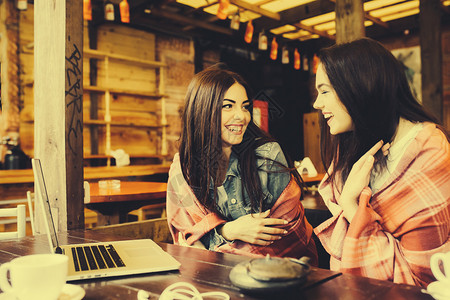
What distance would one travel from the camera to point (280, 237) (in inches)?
A: 70.4

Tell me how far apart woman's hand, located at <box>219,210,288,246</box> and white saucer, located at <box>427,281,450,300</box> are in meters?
0.90

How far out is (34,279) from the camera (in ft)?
2.56

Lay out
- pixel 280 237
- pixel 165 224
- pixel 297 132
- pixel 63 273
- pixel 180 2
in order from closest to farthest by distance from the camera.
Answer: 1. pixel 63 273
2. pixel 280 237
3. pixel 165 224
4. pixel 180 2
5. pixel 297 132

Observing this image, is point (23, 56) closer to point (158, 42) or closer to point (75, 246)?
point (158, 42)

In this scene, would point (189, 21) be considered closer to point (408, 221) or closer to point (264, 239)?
point (264, 239)

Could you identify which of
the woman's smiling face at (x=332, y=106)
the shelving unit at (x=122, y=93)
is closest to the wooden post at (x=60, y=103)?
the woman's smiling face at (x=332, y=106)

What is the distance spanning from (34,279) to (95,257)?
0.46 meters

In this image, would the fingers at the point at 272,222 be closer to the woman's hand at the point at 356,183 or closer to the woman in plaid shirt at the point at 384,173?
the woman in plaid shirt at the point at 384,173

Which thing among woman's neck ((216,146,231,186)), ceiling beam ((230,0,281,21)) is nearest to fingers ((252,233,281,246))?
woman's neck ((216,146,231,186))

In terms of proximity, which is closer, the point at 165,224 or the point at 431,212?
the point at 431,212

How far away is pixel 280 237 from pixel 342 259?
41cm

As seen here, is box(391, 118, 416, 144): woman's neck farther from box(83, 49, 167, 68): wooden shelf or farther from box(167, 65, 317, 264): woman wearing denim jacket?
box(83, 49, 167, 68): wooden shelf

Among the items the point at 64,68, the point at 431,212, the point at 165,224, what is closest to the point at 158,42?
the point at 165,224

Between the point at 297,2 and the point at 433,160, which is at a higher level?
the point at 297,2
